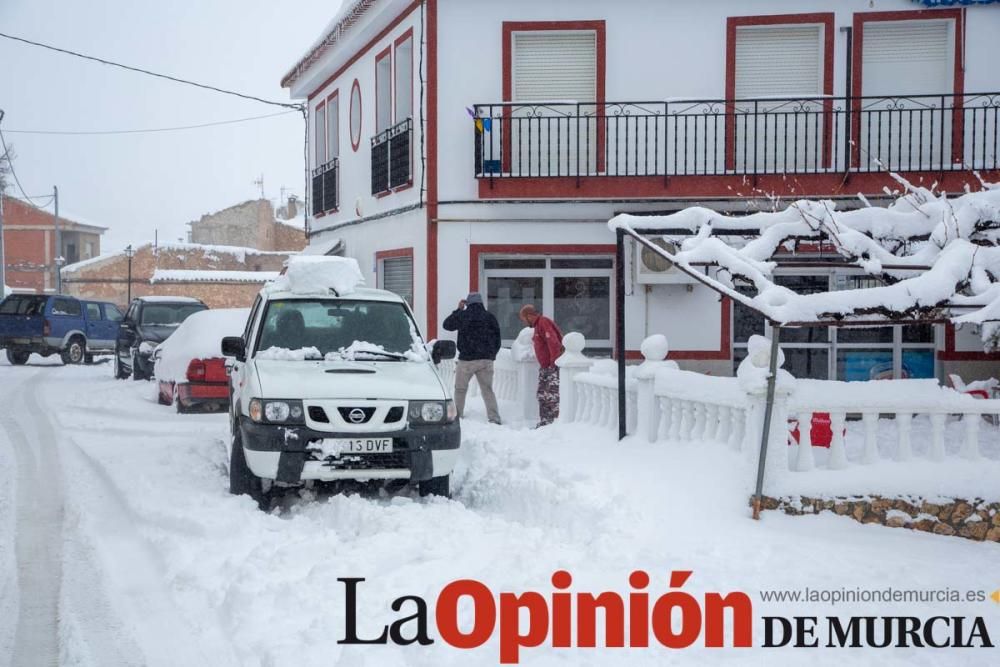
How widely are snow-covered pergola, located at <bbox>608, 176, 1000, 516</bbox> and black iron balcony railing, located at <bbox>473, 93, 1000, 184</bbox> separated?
6.94m

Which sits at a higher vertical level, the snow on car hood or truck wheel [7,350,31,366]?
the snow on car hood

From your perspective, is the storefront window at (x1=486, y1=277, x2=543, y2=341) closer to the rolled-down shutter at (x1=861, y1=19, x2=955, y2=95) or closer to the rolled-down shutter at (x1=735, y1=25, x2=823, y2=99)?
the rolled-down shutter at (x1=735, y1=25, x2=823, y2=99)

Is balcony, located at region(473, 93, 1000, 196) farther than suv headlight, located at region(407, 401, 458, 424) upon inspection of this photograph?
Yes

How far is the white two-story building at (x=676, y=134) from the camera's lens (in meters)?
15.6

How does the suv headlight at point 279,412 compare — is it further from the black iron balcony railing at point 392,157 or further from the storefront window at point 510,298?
the black iron balcony railing at point 392,157

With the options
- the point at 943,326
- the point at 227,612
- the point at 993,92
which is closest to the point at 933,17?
the point at 993,92

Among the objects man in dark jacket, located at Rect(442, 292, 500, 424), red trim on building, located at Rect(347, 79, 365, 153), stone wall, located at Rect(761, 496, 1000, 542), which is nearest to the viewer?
stone wall, located at Rect(761, 496, 1000, 542)

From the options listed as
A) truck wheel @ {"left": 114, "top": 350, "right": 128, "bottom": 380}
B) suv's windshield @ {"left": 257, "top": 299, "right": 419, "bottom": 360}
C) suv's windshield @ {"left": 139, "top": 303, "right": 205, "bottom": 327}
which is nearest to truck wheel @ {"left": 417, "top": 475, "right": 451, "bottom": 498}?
suv's windshield @ {"left": 257, "top": 299, "right": 419, "bottom": 360}

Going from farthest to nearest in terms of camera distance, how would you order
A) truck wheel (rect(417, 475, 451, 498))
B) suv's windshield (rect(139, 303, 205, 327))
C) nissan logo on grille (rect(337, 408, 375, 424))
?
suv's windshield (rect(139, 303, 205, 327)) < truck wheel (rect(417, 475, 451, 498)) < nissan logo on grille (rect(337, 408, 375, 424))

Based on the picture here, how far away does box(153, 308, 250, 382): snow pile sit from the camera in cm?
1579

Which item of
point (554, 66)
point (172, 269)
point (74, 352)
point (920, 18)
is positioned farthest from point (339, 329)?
point (172, 269)

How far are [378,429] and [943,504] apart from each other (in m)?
4.21

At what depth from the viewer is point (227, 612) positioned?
18.7 feet

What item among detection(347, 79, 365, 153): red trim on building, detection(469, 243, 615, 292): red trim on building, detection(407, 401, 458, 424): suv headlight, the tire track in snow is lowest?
the tire track in snow
